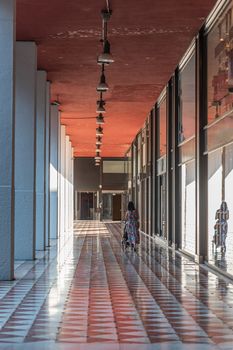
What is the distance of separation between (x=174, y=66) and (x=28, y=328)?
1313 cm

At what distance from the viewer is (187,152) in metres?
18.2

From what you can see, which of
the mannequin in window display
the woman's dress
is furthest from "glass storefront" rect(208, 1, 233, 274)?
the woman's dress

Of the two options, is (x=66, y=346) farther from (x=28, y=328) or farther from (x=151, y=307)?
(x=151, y=307)

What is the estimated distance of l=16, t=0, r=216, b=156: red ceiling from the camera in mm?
13648

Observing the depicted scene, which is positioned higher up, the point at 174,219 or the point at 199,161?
the point at 199,161

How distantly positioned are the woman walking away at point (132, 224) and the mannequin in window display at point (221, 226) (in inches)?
198

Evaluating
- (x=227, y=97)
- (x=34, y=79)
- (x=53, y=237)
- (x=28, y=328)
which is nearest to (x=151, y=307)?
(x=28, y=328)

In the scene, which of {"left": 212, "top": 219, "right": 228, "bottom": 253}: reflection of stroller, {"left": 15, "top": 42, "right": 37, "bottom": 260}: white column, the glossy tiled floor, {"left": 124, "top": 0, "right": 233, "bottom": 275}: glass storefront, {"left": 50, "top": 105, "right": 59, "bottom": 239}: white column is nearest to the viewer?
the glossy tiled floor

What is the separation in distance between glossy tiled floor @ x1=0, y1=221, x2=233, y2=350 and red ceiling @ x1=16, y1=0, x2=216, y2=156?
5073mm

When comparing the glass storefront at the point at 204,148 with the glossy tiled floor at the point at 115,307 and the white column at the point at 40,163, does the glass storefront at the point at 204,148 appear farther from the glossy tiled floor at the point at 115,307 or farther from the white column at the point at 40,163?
the white column at the point at 40,163

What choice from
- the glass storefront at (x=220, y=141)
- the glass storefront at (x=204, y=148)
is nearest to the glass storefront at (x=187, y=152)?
the glass storefront at (x=204, y=148)

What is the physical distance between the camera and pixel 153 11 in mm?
13836

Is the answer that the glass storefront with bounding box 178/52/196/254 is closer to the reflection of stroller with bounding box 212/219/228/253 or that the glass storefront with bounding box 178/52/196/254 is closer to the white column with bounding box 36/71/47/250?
the reflection of stroller with bounding box 212/219/228/253

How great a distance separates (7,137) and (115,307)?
4166 mm
